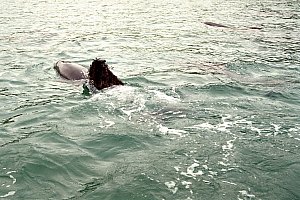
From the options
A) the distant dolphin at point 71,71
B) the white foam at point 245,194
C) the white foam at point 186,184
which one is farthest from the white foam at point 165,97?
the white foam at point 245,194

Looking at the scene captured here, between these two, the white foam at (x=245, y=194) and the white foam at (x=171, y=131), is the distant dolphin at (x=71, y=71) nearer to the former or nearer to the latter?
the white foam at (x=171, y=131)

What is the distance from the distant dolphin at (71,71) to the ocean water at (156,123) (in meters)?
0.38

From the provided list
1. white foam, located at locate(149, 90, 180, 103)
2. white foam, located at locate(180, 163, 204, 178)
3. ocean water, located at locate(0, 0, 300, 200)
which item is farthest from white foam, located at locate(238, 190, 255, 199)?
white foam, located at locate(149, 90, 180, 103)

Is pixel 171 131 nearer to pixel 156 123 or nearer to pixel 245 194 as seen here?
pixel 156 123

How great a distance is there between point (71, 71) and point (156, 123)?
19.1ft

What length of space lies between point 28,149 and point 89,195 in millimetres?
2394

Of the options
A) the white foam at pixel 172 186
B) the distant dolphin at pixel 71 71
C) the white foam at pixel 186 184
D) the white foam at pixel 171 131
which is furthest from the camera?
the distant dolphin at pixel 71 71

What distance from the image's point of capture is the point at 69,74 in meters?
14.2

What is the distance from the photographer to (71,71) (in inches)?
562

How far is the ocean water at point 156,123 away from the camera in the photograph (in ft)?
22.8

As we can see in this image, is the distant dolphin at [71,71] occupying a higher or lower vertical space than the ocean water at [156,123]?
higher

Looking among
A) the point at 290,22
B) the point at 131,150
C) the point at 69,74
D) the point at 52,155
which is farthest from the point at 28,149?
the point at 290,22

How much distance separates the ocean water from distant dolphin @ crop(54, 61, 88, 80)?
14.9 inches

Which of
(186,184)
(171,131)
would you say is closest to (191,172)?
(186,184)
